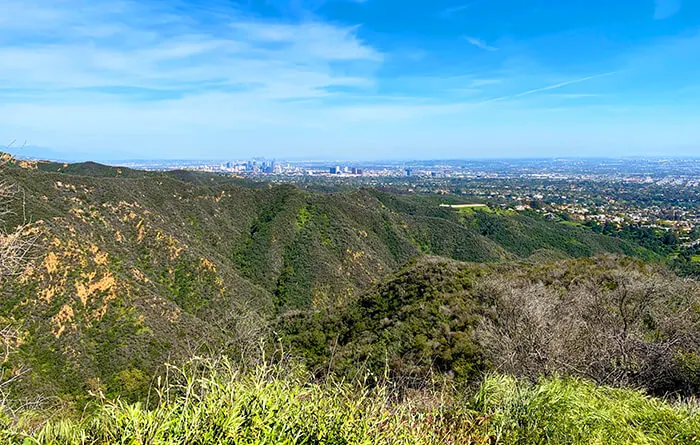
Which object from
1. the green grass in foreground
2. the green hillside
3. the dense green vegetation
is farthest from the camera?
the green hillside

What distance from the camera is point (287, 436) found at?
122 inches

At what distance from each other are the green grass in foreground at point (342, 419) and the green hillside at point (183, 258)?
2.66 ft

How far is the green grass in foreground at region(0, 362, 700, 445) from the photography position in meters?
2.87

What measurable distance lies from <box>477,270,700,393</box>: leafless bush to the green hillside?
8.86ft

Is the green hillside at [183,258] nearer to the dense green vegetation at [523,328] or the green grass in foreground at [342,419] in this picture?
the green grass in foreground at [342,419]

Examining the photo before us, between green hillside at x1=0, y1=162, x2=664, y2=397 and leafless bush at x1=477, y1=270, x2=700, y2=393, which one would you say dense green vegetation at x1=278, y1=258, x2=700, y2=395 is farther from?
green hillside at x1=0, y1=162, x2=664, y2=397

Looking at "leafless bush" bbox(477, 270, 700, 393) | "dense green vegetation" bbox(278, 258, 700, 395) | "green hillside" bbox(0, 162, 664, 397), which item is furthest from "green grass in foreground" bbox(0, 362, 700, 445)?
"leafless bush" bbox(477, 270, 700, 393)

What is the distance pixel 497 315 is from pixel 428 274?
9994 millimetres

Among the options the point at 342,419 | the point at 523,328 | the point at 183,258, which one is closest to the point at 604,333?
the point at 523,328

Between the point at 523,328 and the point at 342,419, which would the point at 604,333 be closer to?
the point at 523,328

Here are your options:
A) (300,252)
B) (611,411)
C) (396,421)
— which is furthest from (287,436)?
(300,252)

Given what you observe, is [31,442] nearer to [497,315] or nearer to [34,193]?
[497,315]

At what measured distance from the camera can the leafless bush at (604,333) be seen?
27.9 ft

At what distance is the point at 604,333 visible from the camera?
34.5ft
